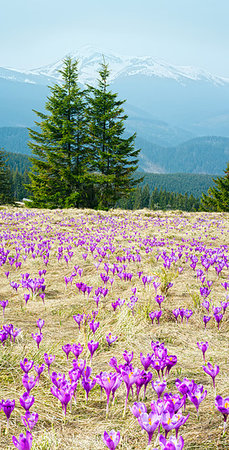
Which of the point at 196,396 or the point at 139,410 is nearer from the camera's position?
the point at 139,410

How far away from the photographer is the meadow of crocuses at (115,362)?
1.54m

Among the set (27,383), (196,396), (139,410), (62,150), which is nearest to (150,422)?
(139,410)

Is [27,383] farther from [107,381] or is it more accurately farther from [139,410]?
[139,410]

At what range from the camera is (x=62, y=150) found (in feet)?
84.5

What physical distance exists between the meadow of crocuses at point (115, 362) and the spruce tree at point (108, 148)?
19.9 metres

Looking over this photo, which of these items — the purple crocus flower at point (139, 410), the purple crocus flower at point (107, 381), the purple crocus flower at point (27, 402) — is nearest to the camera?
the purple crocus flower at point (139, 410)

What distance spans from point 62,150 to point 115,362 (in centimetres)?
2533

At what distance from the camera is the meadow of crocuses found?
1.54 meters

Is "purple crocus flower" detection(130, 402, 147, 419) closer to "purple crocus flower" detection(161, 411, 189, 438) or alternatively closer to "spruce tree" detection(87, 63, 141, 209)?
"purple crocus flower" detection(161, 411, 189, 438)

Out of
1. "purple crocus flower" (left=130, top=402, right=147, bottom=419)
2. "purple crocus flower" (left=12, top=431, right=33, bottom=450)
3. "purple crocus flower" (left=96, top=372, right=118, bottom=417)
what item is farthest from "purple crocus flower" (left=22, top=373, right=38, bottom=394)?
"purple crocus flower" (left=130, top=402, right=147, bottom=419)

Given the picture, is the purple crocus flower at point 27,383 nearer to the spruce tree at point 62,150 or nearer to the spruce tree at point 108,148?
the spruce tree at point 62,150

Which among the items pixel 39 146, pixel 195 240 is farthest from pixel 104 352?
pixel 39 146

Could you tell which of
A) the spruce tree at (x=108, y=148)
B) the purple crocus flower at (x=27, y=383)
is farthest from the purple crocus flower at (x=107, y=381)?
the spruce tree at (x=108, y=148)

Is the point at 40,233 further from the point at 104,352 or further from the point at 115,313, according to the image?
the point at 104,352
